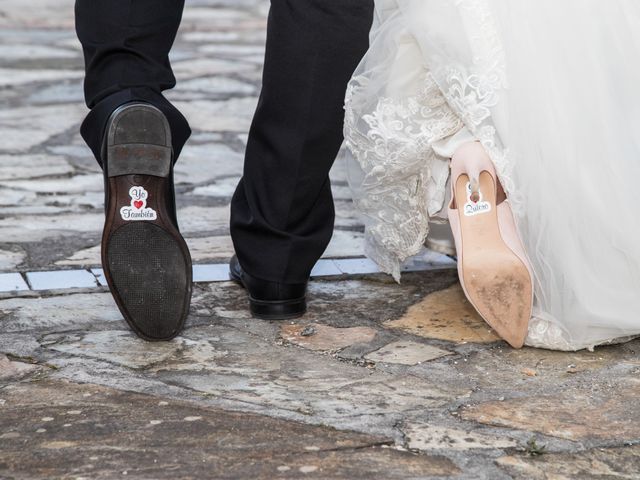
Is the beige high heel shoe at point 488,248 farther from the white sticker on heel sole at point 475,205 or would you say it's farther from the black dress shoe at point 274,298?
the black dress shoe at point 274,298

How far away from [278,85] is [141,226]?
1.03 feet

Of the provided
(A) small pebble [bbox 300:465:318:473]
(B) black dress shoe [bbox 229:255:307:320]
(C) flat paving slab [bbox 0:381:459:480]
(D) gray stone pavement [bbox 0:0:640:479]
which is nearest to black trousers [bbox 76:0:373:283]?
(B) black dress shoe [bbox 229:255:307:320]

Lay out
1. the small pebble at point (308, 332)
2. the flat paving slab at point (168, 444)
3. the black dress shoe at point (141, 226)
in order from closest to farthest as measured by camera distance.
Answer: the flat paving slab at point (168, 444) < the black dress shoe at point (141, 226) < the small pebble at point (308, 332)

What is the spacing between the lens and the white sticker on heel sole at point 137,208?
169 cm

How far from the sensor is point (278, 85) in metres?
1.77

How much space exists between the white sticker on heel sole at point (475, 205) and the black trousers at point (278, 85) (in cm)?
23

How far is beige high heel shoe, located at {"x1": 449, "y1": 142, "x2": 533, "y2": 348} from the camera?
171 cm

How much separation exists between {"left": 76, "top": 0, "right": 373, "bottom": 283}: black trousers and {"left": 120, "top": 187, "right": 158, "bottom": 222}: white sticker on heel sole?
114 mm

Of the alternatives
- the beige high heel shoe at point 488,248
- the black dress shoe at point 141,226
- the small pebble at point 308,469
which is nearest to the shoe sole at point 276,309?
the black dress shoe at point 141,226

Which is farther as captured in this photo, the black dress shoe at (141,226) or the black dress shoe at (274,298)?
the black dress shoe at (274,298)

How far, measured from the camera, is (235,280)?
2100 mm

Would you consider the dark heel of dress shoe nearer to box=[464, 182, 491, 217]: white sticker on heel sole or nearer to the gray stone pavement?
the gray stone pavement

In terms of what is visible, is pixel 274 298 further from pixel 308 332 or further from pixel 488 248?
pixel 488 248

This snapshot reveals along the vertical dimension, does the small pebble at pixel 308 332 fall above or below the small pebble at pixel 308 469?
above
